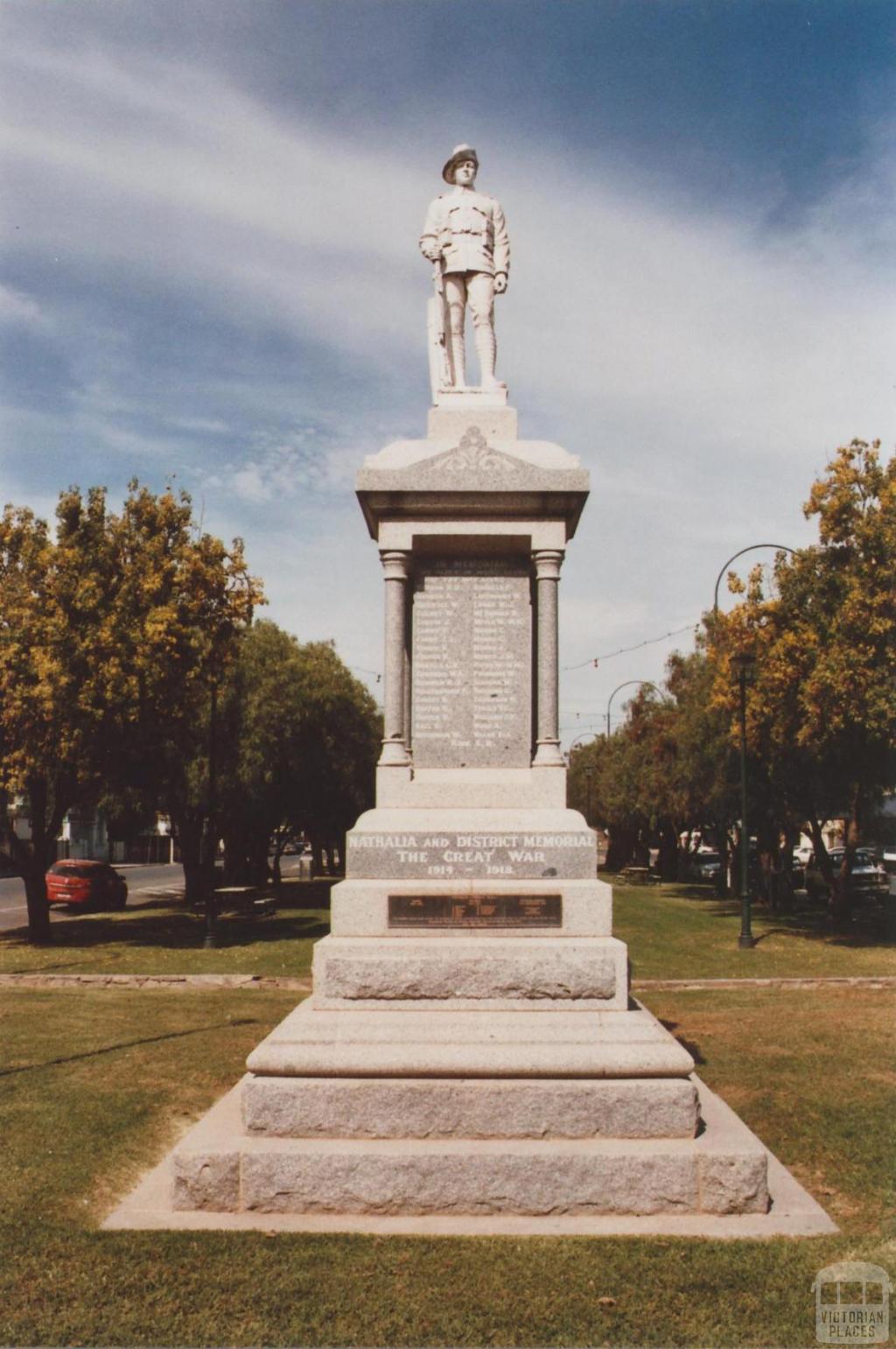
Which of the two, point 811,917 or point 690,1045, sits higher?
point 690,1045

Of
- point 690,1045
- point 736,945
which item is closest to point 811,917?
point 736,945

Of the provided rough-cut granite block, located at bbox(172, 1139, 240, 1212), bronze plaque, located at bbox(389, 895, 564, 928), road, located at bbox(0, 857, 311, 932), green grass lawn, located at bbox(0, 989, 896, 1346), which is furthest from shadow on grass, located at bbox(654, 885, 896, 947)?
rough-cut granite block, located at bbox(172, 1139, 240, 1212)

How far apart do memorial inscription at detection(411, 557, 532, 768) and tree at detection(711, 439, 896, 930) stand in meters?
12.1

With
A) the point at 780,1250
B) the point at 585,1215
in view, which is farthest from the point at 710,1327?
the point at 585,1215

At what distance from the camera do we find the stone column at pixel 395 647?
806 centimetres

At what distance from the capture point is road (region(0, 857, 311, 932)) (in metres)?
30.2

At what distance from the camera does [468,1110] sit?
20.6 feet

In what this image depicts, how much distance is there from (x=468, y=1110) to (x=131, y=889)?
139 feet

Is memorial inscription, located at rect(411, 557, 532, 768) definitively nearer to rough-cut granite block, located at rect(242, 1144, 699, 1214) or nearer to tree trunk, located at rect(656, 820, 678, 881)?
rough-cut granite block, located at rect(242, 1144, 699, 1214)

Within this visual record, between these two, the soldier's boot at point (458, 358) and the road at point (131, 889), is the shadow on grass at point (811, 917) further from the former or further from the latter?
the road at point (131, 889)

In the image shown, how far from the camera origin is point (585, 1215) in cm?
596

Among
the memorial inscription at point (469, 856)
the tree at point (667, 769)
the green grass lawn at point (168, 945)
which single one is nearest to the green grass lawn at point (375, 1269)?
the memorial inscription at point (469, 856)

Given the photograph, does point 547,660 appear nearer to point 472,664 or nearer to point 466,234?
point 472,664

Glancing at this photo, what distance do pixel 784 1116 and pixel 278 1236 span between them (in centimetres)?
403
